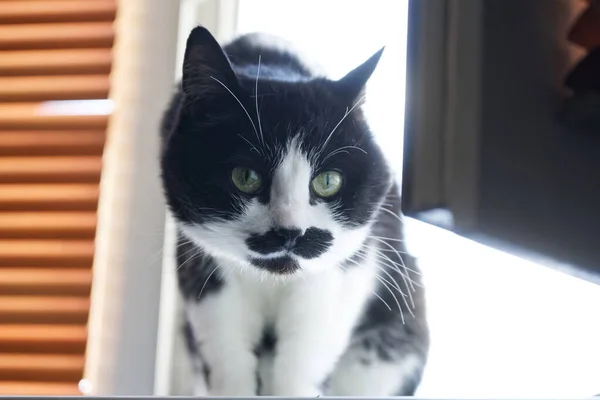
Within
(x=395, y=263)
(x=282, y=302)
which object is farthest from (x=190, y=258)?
(x=395, y=263)

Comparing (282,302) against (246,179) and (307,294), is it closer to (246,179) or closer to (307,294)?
(307,294)

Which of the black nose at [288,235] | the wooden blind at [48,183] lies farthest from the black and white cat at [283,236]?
the wooden blind at [48,183]

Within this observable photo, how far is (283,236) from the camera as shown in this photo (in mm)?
689

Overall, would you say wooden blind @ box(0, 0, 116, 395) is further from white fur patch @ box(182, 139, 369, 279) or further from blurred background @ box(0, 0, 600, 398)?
white fur patch @ box(182, 139, 369, 279)

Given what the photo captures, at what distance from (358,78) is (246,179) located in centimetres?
18

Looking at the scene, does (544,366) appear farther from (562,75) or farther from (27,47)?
(27,47)

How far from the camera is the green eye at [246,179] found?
2.39 feet

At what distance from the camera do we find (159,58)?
3.36 feet

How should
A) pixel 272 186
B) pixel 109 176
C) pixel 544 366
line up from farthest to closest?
pixel 109 176 < pixel 544 366 < pixel 272 186

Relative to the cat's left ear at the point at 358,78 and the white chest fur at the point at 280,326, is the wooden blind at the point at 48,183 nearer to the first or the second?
the white chest fur at the point at 280,326

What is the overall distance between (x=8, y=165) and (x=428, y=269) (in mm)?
677

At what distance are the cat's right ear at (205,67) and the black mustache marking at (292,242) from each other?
18cm

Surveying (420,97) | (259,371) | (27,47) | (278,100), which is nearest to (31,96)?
(27,47)

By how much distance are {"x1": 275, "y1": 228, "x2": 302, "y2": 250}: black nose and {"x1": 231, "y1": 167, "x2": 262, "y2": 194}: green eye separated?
2.5 inches
